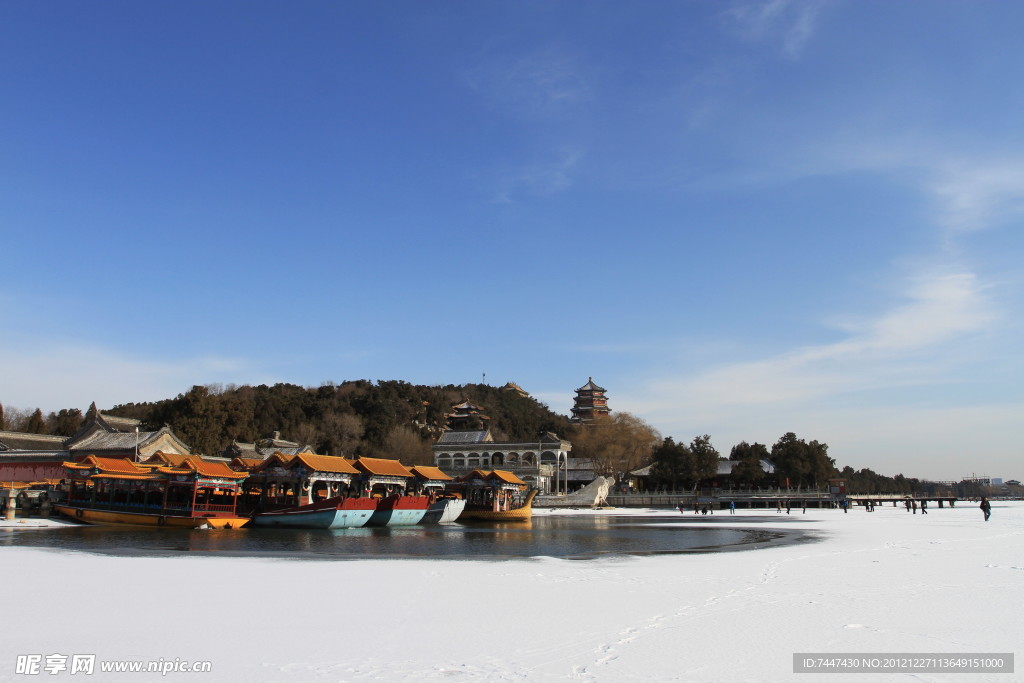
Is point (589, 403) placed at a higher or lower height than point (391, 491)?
higher

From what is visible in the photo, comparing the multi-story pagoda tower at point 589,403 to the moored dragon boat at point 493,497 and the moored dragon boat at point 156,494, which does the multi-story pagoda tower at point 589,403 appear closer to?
the moored dragon boat at point 493,497

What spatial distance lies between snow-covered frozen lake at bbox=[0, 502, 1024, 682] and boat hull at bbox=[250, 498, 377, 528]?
60.8ft

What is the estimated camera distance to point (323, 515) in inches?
1499

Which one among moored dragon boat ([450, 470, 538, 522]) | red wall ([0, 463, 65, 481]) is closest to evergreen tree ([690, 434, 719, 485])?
moored dragon boat ([450, 470, 538, 522])

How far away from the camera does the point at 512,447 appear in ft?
264

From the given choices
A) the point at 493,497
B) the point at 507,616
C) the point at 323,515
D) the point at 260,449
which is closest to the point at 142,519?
the point at 323,515

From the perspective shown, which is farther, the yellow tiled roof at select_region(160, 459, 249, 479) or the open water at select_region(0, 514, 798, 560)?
the yellow tiled roof at select_region(160, 459, 249, 479)

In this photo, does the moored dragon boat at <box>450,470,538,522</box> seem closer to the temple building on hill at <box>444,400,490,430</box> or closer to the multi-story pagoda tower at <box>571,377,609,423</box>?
the temple building on hill at <box>444,400,490,430</box>

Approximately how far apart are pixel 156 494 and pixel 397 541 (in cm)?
2063

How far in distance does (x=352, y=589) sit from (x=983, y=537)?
26039 millimetres

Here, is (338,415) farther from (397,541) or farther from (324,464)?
(397,541)

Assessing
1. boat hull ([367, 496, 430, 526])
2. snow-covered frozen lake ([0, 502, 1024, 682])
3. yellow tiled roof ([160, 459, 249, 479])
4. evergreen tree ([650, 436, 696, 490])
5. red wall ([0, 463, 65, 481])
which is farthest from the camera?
evergreen tree ([650, 436, 696, 490])

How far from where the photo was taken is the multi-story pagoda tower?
4633 inches

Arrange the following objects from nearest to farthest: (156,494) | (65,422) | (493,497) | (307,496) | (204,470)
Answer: (204,470)
(307,496)
(156,494)
(493,497)
(65,422)
